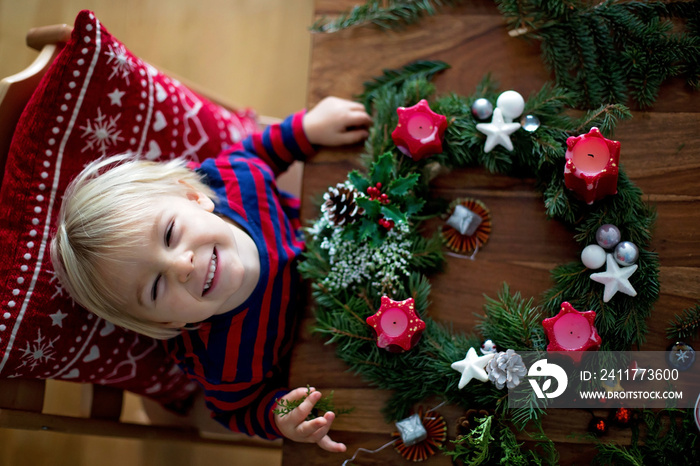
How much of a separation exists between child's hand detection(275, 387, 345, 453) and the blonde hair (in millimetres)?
293

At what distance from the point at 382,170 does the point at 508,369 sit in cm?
37

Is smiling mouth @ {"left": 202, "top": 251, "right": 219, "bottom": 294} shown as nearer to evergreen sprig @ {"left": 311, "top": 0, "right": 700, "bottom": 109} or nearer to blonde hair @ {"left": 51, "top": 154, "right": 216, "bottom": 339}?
blonde hair @ {"left": 51, "top": 154, "right": 216, "bottom": 339}

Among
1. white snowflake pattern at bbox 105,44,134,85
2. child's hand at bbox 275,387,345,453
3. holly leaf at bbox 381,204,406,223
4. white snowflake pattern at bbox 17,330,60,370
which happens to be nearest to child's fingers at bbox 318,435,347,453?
child's hand at bbox 275,387,345,453

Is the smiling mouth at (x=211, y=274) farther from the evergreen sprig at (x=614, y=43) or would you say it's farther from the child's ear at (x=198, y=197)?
the evergreen sprig at (x=614, y=43)

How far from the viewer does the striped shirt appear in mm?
928

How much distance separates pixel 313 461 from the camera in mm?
850

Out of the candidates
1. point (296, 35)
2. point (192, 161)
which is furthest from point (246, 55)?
point (192, 161)

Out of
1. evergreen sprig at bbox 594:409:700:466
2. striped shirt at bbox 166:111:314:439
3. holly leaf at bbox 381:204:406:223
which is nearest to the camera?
evergreen sprig at bbox 594:409:700:466

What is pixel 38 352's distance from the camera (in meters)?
0.83

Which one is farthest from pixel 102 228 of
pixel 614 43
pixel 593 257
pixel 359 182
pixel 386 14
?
pixel 614 43

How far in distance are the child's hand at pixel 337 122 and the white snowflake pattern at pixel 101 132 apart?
0.36 meters

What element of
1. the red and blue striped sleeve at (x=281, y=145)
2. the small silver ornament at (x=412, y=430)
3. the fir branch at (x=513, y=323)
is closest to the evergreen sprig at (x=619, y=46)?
the fir branch at (x=513, y=323)

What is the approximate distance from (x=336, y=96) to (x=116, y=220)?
1.53 feet

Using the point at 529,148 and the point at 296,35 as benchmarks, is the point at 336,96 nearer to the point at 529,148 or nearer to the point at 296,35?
the point at 529,148
